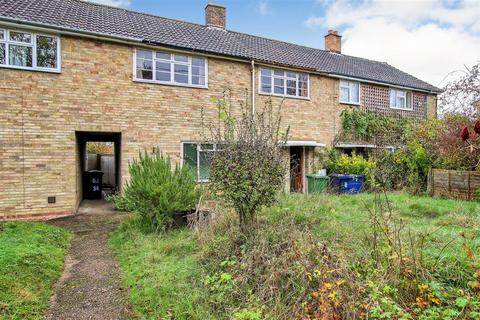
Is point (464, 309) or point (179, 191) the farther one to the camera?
point (179, 191)

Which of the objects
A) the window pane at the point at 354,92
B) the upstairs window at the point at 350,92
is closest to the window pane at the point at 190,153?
the upstairs window at the point at 350,92

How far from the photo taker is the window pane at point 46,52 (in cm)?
934

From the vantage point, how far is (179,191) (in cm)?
711

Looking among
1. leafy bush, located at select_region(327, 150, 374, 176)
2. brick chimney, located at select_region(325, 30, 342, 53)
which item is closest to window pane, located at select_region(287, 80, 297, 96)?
leafy bush, located at select_region(327, 150, 374, 176)

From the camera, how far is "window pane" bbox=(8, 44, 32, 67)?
902 cm

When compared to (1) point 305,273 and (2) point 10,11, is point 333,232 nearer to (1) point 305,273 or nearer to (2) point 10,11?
(1) point 305,273

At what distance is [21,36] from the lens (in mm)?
9172

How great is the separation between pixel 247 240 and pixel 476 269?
8.93 ft

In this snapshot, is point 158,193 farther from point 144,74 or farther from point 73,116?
point 144,74

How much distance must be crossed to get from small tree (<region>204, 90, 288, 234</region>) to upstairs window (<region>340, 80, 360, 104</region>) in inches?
450

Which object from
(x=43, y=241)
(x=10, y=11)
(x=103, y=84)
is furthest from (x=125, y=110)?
(x=43, y=241)

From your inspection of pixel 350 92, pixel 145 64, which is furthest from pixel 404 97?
pixel 145 64

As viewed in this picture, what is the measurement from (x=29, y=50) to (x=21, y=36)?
17.3 inches

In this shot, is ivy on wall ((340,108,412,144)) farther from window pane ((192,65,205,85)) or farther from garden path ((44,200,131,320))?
garden path ((44,200,131,320))
